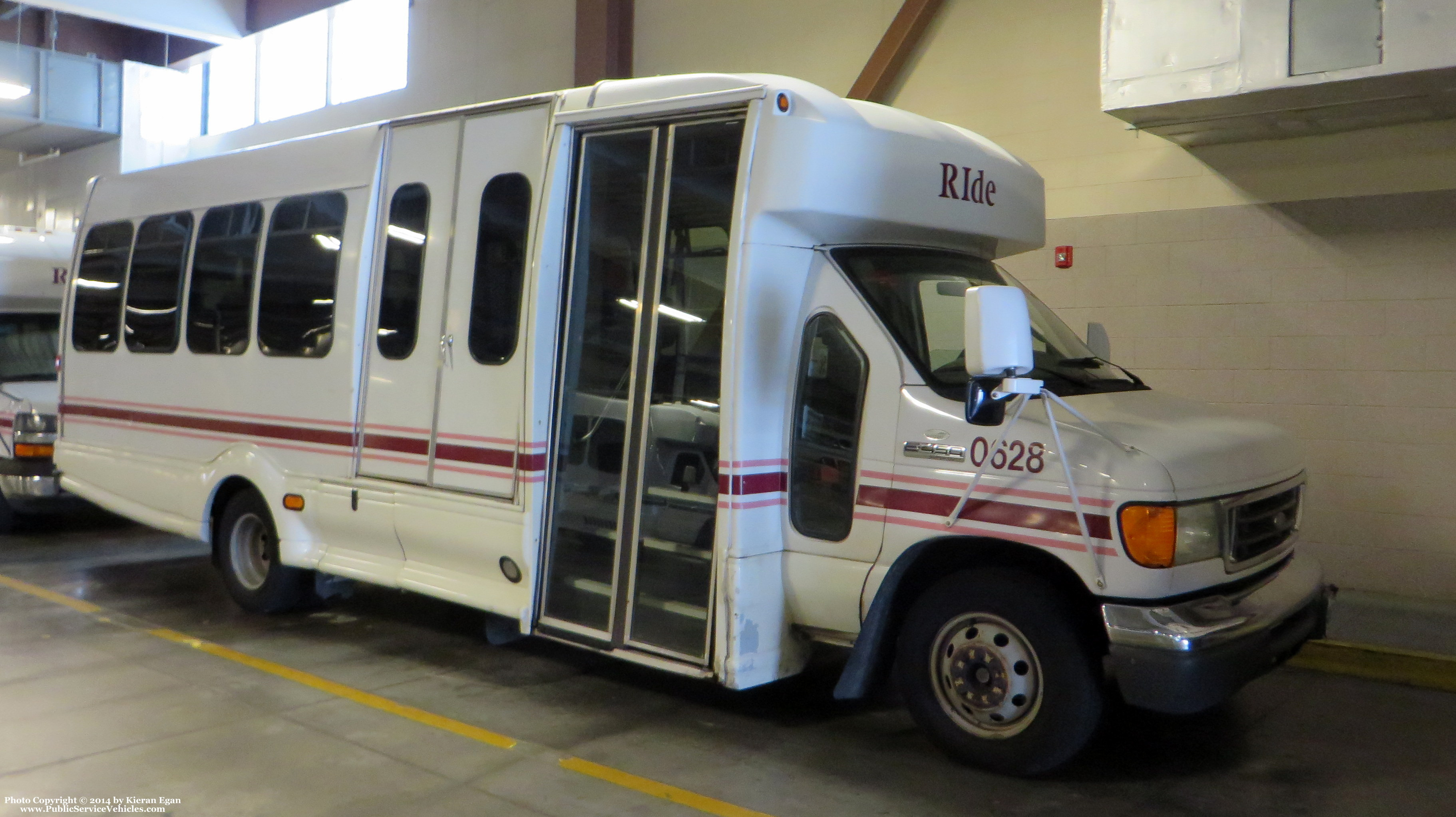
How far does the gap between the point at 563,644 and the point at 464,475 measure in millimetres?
1429

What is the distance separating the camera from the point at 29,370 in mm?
10914

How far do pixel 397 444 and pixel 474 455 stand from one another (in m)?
0.72

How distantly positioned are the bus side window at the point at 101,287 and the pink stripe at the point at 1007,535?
669cm

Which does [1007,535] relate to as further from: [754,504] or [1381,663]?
[1381,663]

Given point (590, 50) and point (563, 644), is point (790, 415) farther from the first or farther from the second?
point (590, 50)

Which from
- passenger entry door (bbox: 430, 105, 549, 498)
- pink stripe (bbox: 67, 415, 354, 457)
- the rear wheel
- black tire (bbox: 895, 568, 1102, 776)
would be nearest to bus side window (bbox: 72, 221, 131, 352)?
pink stripe (bbox: 67, 415, 354, 457)

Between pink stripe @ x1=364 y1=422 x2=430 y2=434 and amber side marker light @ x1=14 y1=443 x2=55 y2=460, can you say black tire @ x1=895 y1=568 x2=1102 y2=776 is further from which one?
amber side marker light @ x1=14 y1=443 x2=55 y2=460

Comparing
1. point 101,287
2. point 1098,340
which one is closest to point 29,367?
point 101,287

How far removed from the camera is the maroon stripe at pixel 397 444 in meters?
6.46

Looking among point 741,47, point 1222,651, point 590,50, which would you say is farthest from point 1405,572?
point 590,50

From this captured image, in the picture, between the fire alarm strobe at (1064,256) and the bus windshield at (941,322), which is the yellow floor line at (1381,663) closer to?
the bus windshield at (941,322)

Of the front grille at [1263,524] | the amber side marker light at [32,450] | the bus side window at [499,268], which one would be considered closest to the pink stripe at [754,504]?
the bus side window at [499,268]

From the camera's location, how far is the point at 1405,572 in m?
7.98

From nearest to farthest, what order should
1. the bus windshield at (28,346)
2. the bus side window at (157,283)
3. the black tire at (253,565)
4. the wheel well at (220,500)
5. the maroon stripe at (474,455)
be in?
1. the maroon stripe at (474,455)
2. the black tire at (253,565)
3. the wheel well at (220,500)
4. the bus side window at (157,283)
5. the bus windshield at (28,346)
